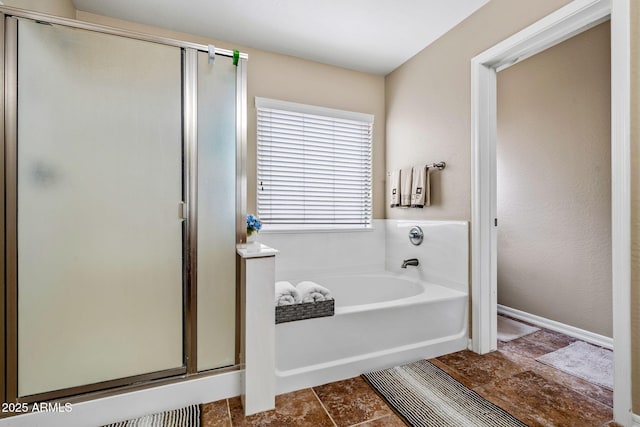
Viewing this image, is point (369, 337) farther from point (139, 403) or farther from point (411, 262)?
Result: point (139, 403)

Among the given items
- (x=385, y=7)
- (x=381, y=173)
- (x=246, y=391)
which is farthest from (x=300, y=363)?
(x=385, y=7)

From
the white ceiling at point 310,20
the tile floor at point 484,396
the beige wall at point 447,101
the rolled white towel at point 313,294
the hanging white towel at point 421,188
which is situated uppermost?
the white ceiling at point 310,20

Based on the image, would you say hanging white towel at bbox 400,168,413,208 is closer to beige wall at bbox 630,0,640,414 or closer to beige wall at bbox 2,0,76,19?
beige wall at bbox 630,0,640,414

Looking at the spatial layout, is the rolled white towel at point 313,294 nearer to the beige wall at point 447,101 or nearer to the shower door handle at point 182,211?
the shower door handle at point 182,211

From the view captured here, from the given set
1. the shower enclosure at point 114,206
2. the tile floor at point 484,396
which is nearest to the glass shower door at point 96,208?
the shower enclosure at point 114,206

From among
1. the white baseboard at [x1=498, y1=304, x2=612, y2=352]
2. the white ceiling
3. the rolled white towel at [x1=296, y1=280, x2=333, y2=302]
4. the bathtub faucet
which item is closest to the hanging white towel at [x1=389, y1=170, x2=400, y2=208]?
the bathtub faucet

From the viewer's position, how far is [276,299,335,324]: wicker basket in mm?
1756

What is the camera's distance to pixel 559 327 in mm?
2678

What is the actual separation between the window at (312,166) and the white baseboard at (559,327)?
63.9 inches

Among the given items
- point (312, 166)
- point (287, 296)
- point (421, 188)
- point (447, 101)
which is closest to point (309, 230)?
point (312, 166)

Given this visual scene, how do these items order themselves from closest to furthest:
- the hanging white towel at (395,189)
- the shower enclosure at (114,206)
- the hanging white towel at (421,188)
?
the shower enclosure at (114,206), the hanging white towel at (421,188), the hanging white towel at (395,189)

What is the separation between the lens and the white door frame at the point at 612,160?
1.44 metres

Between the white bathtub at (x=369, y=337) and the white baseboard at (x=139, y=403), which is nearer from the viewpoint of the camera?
the white baseboard at (x=139, y=403)

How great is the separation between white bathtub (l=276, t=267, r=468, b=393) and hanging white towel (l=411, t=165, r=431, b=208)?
27.6 inches
